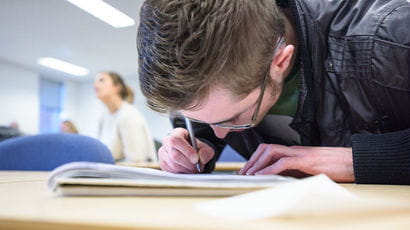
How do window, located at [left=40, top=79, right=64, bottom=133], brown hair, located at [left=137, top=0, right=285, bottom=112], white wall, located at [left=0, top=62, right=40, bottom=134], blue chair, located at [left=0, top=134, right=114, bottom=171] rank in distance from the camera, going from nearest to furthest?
brown hair, located at [left=137, top=0, right=285, bottom=112], blue chair, located at [left=0, top=134, right=114, bottom=171], white wall, located at [left=0, top=62, right=40, bottom=134], window, located at [left=40, top=79, right=64, bottom=133]

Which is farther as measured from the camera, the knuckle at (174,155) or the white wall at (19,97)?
the white wall at (19,97)

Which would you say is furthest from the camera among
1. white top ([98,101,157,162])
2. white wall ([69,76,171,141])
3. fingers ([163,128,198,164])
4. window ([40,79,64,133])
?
white wall ([69,76,171,141])

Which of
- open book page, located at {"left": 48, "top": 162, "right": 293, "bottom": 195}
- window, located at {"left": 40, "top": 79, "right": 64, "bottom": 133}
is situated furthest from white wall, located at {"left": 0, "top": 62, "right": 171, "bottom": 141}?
open book page, located at {"left": 48, "top": 162, "right": 293, "bottom": 195}

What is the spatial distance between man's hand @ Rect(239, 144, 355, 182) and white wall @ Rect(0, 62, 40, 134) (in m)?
6.28

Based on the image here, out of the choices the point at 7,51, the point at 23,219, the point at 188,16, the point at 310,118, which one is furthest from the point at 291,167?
the point at 7,51

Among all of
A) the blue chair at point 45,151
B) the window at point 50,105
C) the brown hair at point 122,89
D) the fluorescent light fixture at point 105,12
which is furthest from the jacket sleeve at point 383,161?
the window at point 50,105

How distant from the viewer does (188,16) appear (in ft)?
1.75

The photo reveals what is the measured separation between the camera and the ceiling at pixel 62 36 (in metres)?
3.33

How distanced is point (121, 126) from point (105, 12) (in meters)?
1.44

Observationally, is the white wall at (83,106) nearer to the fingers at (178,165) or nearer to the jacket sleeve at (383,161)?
the fingers at (178,165)

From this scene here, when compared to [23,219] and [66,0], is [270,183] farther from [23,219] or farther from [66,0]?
[66,0]

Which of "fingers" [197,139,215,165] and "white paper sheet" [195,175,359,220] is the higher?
"white paper sheet" [195,175,359,220]

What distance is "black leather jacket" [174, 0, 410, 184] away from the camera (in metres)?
0.64

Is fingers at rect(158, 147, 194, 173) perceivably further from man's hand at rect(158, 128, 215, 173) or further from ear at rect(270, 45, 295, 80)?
ear at rect(270, 45, 295, 80)
